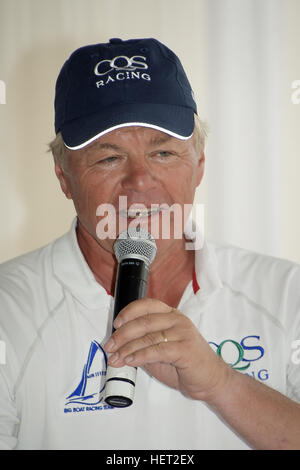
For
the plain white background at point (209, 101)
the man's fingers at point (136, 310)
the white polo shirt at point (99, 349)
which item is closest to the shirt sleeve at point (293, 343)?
the white polo shirt at point (99, 349)

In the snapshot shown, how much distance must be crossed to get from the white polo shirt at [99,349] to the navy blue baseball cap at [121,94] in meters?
0.29

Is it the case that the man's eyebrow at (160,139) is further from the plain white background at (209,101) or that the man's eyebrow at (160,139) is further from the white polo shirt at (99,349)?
the plain white background at (209,101)

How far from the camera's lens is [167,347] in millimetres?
847

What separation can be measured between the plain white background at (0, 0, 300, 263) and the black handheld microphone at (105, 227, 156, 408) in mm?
1560

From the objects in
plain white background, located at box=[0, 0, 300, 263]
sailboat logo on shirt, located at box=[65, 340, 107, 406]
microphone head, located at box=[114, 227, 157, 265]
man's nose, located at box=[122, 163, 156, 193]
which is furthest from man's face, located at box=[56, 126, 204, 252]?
plain white background, located at box=[0, 0, 300, 263]

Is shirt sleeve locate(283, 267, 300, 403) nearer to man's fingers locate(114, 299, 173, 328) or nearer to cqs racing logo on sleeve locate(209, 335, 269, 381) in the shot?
cqs racing logo on sleeve locate(209, 335, 269, 381)

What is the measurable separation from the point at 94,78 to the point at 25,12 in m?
A: 1.51

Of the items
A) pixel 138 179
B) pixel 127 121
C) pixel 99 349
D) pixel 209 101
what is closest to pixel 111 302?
pixel 99 349

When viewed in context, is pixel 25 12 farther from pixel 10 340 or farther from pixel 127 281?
pixel 127 281

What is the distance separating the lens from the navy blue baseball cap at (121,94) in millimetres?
1164

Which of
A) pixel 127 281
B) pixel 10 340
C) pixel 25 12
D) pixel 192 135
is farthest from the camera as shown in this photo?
pixel 25 12

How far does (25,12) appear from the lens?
2.50 m

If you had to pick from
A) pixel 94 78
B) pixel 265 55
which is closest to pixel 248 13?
pixel 265 55

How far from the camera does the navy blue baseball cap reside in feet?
3.82
